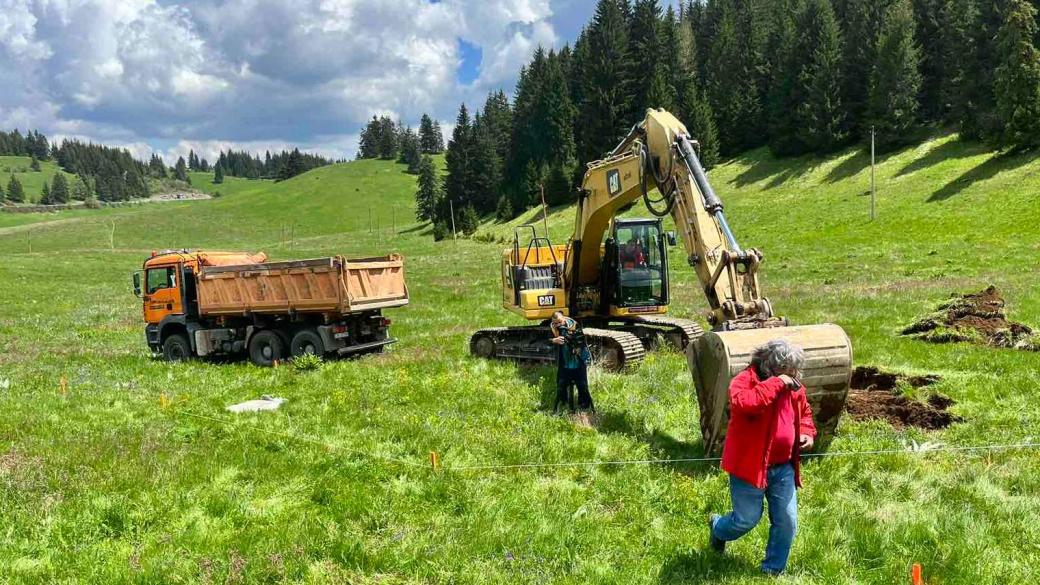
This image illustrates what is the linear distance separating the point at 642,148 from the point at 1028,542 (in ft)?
26.1

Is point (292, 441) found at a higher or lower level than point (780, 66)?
lower

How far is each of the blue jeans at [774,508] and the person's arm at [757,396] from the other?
2.15 ft

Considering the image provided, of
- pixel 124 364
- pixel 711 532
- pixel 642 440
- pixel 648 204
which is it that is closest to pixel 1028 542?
pixel 711 532

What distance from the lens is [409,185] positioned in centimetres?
15188

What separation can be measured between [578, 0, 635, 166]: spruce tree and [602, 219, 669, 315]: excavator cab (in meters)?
61.7

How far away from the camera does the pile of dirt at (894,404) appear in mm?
10102

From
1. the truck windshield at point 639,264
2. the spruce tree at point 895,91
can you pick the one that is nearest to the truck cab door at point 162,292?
the truck windshield at point 639,264

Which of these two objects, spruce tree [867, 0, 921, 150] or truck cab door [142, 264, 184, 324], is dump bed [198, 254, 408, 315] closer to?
truck cab door [142, 264, 184, 324]

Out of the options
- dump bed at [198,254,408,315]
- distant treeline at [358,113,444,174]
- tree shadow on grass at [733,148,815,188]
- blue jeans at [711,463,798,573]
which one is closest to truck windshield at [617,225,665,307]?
dump bed at [198,254,408,315]

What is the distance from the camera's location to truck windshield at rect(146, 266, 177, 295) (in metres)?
20.2

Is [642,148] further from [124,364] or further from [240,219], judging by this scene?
[240,219]

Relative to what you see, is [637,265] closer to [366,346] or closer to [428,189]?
[366,346]

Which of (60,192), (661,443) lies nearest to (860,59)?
(661,443)

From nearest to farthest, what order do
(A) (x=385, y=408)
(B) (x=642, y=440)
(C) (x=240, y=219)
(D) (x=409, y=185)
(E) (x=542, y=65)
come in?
(B) (x=642, y=440) → (A) (x=385, y=408) → (E) (x=542, y=65) → (C) (x=240, y=219) → (D) (x=409, y=185)
